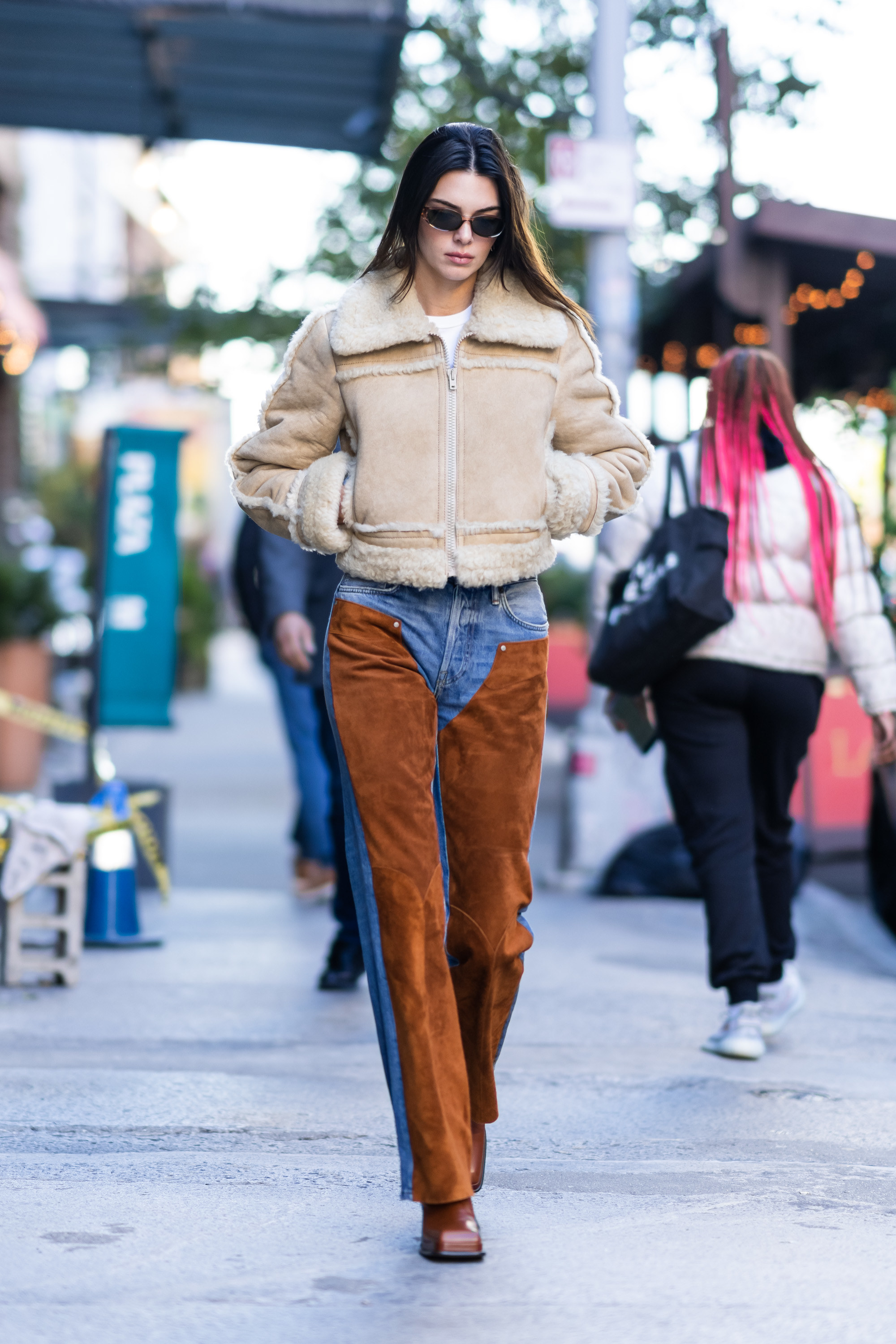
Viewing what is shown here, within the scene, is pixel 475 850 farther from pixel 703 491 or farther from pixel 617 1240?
pixel 703 491

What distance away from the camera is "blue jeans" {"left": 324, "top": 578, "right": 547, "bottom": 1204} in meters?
2.85

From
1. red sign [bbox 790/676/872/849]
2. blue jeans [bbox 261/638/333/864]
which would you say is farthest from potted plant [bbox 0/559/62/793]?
red sign [bbox 790/676/872/849]

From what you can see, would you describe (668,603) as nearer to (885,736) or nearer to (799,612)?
(799,612)

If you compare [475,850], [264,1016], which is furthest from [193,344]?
[475,850]

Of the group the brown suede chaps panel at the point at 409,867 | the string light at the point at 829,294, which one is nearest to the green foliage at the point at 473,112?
the string light at the point at 829,294

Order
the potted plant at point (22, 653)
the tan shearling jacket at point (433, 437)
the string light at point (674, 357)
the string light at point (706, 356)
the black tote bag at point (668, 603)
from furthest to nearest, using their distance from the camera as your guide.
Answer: the string light at point (674, 357)
the string light at point (706, 356)
the potted plant at point (22, 653)
the black tote bag at point (668, 603)
the tan shearling jacket at point (433, 437)

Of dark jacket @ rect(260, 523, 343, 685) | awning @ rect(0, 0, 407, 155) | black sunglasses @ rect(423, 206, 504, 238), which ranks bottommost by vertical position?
dark jacket @ rect(260, 523, 343, 685)

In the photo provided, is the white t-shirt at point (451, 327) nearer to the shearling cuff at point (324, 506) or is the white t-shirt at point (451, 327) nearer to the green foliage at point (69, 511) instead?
the shearling cuff at point (324, 506)

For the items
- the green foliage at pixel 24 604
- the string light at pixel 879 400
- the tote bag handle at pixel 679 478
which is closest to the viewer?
the tote bag handle at pixel 679 478

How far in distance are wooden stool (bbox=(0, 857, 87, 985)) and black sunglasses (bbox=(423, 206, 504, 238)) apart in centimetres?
281

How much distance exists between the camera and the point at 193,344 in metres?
12.3

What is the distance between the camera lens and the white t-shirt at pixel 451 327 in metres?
2.96

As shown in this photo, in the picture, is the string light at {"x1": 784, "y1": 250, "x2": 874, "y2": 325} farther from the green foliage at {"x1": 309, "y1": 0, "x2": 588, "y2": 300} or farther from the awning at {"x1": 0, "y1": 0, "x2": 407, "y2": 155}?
the awning at {"x1": 0, "y1": 0, "x2": 407, "y2": 155}

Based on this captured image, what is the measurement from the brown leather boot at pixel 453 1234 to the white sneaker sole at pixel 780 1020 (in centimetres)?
199
